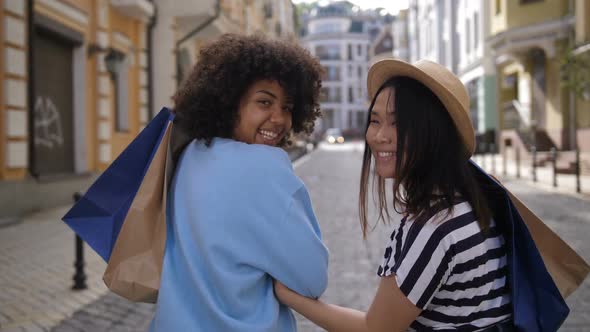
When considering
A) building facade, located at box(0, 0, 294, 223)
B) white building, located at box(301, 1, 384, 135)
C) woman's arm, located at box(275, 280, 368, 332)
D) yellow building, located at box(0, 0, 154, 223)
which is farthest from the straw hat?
white building, located at box(301, 1, 384, 135)

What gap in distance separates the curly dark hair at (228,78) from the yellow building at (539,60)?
61.5ft

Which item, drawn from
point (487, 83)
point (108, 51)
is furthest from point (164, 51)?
point (487, 83)

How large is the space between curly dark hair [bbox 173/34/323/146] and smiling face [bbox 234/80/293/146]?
0.06ft

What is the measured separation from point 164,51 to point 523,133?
1360cm

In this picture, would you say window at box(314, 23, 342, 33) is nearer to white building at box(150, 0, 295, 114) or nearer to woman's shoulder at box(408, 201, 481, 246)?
white building at box(150, 0, 295, 114)

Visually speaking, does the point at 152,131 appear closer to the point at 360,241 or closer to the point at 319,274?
the point at 319,274

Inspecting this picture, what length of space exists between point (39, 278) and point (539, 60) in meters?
21.0

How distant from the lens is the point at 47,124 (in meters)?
10.4

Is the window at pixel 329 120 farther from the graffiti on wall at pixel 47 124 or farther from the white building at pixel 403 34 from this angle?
the graffiti on wall at pixel 47 124

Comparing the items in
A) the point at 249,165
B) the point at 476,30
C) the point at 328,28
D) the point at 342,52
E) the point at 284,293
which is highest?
the point at 328,28

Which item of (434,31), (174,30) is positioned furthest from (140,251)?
(434,31)

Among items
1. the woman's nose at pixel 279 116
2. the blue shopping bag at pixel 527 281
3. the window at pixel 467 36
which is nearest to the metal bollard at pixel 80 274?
the woman's nose at pixel 279 116

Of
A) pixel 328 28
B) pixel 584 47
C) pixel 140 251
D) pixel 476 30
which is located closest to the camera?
pixel 140 251

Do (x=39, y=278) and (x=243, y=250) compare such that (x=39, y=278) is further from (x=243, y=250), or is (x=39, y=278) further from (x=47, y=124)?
(x=47, y=124)
